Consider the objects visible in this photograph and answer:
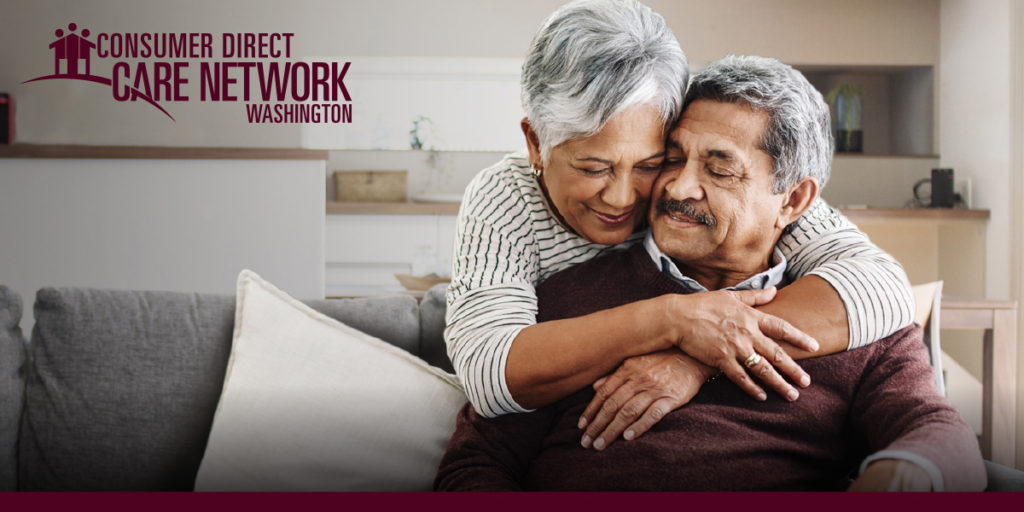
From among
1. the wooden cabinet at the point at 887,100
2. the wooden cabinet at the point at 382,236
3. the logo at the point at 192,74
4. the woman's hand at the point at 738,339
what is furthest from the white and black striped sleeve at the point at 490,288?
the wooden cabinet at the point at 887,100

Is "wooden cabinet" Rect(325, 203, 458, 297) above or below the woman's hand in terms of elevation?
above

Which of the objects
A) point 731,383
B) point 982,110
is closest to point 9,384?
point 731,383

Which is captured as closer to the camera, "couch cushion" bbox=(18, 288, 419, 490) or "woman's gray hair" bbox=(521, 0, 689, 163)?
"woman's gray hair" bbox=(521, 0, 689, 163)

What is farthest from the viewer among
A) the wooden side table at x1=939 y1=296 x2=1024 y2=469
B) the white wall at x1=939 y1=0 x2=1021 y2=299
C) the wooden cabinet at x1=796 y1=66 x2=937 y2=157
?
the wooden cabinet at x1=796 y1=66 x2=937 y2=157

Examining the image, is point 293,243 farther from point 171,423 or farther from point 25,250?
point 171,423

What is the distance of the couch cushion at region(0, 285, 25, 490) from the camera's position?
1.54 metres

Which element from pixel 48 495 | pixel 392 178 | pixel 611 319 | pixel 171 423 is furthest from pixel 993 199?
pixel 48 495

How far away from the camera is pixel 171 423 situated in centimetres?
156

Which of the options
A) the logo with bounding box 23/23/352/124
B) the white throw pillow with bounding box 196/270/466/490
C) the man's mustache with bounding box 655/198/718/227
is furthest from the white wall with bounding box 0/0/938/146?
the man's mustache with bounding box 655/198/718/227

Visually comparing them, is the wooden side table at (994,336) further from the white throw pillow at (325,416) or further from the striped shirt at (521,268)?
the white throw pillow at (325,416)

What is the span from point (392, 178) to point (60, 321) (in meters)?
3.23

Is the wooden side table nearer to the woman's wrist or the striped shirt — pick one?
the striped shirt

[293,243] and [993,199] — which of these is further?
[993,199]

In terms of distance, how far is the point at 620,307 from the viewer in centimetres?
114
